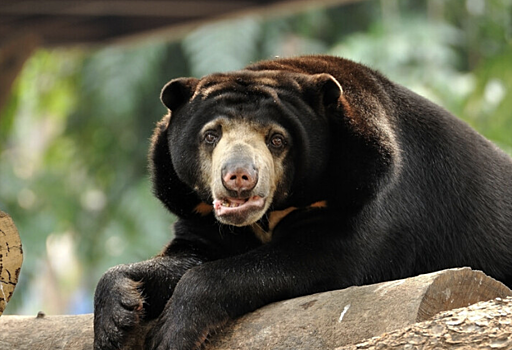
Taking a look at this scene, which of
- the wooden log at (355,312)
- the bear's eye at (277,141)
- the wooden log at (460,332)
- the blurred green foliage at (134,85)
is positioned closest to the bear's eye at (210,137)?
the bear's eye at (277,141)

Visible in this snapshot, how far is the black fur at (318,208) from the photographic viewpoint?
5.05m

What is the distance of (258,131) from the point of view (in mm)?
5414

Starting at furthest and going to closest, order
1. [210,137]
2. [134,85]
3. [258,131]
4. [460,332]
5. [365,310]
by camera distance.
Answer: [134,85], [210,137], [258,131], [365,310], [460,332]

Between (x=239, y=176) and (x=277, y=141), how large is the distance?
581 mm

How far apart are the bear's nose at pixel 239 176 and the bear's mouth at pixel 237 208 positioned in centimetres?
8

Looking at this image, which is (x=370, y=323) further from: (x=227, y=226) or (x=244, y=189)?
(x=227, y=226)

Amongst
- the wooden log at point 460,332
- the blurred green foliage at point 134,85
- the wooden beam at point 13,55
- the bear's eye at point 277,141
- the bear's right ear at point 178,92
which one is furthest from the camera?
the blurred green foliage at point 134,85

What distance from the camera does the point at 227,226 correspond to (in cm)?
588

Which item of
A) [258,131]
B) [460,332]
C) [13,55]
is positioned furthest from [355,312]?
[13,55]

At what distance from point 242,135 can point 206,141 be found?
0.96 feet

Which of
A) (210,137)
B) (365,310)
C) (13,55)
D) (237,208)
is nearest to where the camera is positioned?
(365,310)

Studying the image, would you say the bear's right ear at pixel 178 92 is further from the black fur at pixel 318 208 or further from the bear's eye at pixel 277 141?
the bear's eye at pixel 277 141

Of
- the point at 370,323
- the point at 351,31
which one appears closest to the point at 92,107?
the point at 351,31

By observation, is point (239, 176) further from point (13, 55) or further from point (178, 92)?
point (13, 55)
